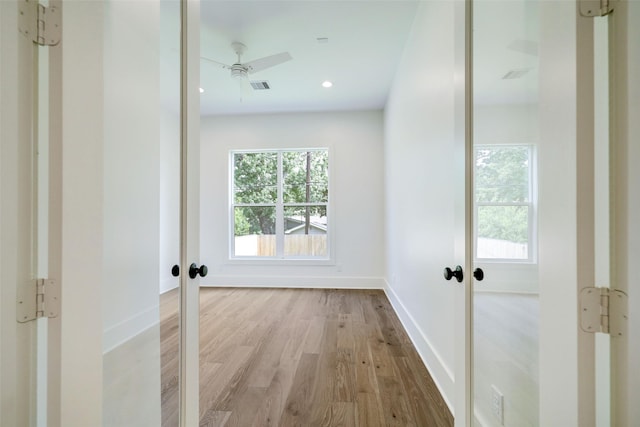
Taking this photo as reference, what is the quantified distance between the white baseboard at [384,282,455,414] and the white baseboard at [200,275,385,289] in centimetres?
134

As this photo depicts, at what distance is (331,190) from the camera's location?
15.3 feet

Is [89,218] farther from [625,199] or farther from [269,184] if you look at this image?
[269,184]

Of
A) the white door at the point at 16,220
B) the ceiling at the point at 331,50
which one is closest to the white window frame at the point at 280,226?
the ceiling at the point at 331,50

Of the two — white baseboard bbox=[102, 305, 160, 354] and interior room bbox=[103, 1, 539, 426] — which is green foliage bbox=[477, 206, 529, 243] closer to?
interior room bbox=[103, 1, 539, 426]

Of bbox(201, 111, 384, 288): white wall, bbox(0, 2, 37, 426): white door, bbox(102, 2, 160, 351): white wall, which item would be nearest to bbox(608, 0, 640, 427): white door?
bbox(102, 2, 160, 351): white wall

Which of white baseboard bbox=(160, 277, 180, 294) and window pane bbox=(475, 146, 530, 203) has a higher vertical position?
window pane bbox=(475, 146, 530, 203)

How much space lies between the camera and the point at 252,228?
15.9ft

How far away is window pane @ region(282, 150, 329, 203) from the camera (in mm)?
4785

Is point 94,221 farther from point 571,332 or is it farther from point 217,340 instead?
point 217,340

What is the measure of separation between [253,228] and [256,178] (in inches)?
35.0

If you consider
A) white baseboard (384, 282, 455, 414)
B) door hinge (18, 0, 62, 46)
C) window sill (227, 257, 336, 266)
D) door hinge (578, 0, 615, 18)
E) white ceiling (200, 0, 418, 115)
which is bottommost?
white baseboard (384, 282, 455, 414)

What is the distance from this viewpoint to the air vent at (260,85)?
3500 mm

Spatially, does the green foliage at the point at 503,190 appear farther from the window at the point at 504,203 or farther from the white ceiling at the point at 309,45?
the white ceiling at the point at 309,45

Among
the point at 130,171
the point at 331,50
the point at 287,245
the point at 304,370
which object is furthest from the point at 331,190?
the point at 130,171
